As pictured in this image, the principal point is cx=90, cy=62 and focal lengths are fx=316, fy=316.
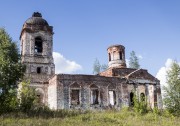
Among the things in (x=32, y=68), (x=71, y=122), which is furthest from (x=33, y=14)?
(x=71, y=122)

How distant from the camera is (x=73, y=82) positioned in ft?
81.4

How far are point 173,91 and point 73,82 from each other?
7.61 m

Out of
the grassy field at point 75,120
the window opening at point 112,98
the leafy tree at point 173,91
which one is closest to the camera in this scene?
the grassy field at point 75,120

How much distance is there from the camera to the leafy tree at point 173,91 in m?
22.4

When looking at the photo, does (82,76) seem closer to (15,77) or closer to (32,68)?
(32,68)

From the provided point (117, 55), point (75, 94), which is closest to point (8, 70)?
point (75, 94)

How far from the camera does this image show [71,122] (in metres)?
16.3

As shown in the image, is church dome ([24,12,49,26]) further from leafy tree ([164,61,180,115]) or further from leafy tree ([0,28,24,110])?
leafy tree ([164,61,180,115])

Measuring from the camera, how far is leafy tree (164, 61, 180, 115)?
882 inches

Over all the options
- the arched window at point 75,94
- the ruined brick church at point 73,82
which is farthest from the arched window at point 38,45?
the arched window at point 75,94

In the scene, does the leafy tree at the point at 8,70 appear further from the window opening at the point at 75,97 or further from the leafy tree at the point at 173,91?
the leafy tree at the point at 173,91

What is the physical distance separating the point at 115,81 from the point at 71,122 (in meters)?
10.8

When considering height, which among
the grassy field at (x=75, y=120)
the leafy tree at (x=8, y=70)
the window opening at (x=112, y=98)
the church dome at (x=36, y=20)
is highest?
the church dome at (x=36, y=20)

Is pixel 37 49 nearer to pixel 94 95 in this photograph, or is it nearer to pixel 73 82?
pixel 73 82
